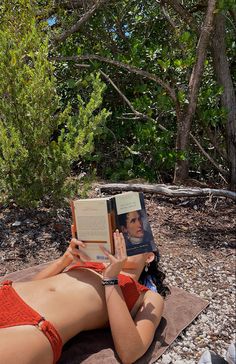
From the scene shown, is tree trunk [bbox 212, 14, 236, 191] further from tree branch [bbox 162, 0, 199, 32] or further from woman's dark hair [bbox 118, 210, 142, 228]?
woman's dark hair [bbox 118, 210, 142, 228]

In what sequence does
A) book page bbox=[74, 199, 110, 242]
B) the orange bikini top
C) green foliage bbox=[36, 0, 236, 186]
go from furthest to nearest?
green foliage bbox=[36, 0, 236, 186], the orange bikini top, book page bbox=[74, 199, 110, 242]

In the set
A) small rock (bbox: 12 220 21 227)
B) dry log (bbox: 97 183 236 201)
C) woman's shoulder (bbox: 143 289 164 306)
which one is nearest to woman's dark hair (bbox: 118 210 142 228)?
woman's shoulder (bbox: 143 289 164 306)

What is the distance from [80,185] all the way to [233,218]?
1585 mm

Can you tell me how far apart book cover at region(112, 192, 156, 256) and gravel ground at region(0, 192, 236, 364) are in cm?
62

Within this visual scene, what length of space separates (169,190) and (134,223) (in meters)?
2.29

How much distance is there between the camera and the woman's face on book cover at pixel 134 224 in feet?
6.74

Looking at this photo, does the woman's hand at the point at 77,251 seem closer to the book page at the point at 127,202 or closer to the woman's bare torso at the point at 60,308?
the woman's bare torso at the point at 60,308

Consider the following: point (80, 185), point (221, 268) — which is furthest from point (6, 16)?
point (221, 268)

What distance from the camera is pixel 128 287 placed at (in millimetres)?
2238

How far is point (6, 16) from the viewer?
3.40m

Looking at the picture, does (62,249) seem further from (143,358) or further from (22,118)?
(143,358)

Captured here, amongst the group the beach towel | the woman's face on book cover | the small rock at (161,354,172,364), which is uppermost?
the woman's face on book cover

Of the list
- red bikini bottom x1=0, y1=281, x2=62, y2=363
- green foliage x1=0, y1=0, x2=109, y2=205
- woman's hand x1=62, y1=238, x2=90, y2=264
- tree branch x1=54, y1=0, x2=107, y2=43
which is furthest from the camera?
tree branch x1=54, y1=0, x2=107, y2=43

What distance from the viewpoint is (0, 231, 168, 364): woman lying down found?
5.98 ft
